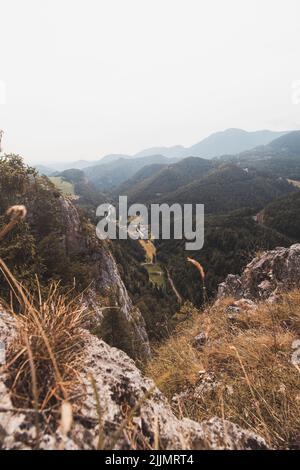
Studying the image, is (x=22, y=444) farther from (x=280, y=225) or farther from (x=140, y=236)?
(x=140, y=236)

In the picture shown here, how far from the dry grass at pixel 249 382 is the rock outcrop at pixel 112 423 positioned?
21 cm

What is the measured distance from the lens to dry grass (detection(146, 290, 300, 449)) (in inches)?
92.4

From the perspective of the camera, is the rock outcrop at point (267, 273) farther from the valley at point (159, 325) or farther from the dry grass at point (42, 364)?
the dry grass at point (42, 364)

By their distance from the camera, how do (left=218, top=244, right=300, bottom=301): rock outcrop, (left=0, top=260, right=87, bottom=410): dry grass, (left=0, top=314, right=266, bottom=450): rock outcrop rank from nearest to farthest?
(left=0, top=314, right=266, bottom=450): rock outcrop
(left=0, top=260, right=87, bottom=410): dry grass
(left=218, top=244, right=300, bottom=301): rock outcrop

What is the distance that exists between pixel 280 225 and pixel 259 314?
130m

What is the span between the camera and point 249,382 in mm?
2293

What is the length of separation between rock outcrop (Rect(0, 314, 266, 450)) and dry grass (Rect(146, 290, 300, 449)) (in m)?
0.21

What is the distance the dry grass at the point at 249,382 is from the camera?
235 centimetres

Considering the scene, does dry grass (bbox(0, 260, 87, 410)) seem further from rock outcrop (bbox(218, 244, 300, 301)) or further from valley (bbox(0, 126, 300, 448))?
rock outcrop (bbox(218, 244, 300, 301))

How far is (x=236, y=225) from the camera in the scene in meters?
129

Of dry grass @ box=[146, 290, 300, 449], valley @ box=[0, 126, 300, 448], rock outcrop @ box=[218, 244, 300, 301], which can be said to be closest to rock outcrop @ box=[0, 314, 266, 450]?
valley @ box=[0, 126, 300, 448]

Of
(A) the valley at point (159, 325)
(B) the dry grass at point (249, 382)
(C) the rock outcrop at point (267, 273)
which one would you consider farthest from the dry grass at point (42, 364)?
(C) the rock outcrop at point (267, 273)

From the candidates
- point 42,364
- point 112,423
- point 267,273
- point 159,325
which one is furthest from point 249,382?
point 267,273
